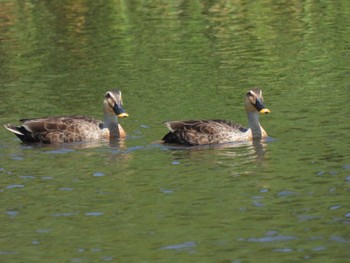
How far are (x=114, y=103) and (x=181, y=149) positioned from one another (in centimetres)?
239

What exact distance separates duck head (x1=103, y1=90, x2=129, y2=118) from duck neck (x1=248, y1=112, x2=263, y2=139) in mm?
2584

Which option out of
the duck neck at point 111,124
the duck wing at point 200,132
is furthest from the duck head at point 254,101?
the duck neck at point 111,124

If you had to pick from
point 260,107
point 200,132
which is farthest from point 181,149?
point 260,107

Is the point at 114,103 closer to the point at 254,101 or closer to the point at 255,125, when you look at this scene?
the point at 254,101

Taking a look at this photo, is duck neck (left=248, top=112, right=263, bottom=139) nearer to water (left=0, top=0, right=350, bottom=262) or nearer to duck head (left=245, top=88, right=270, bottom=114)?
duck head (left=245, top=88, right=270, bottom=114)

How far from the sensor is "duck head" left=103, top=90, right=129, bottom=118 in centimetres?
2559

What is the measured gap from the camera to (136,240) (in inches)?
685

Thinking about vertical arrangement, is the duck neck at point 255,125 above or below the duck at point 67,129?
below

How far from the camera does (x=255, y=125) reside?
24.6 metres

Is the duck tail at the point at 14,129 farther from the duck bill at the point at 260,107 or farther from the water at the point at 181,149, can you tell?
the duck bill at the point at 260,107

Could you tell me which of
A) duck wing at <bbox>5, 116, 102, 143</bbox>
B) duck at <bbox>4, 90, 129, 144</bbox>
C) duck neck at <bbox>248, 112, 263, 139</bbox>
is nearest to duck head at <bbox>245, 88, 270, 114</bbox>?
duck neck at <bbox>248, 112, 263, 139</bbox>

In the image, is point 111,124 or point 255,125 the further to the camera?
point 111,124

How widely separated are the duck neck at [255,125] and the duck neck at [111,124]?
8.98ft

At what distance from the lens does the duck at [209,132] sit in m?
24.2
